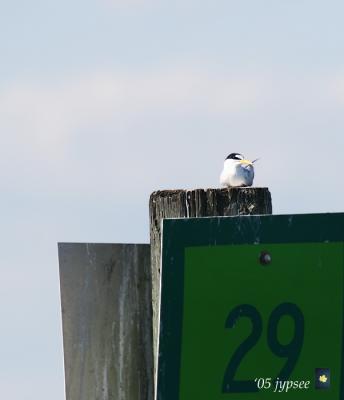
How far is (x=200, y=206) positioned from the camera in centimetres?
514

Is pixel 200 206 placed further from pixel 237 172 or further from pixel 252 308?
pixel 237 172

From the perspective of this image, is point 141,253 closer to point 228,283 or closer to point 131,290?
point 131,290

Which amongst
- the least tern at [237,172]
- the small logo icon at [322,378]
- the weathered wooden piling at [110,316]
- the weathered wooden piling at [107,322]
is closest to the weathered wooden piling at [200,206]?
the weathered wooden piling at [110,316]

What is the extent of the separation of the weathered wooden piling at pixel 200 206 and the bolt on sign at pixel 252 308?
0.43m

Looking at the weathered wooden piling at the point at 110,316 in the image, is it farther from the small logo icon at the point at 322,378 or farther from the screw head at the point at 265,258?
the small logo icon at the point at 322,378

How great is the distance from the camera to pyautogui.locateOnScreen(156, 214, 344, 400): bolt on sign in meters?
4.59

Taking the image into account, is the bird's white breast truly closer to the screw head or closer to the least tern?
the least tern

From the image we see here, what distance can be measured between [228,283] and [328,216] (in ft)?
1.45

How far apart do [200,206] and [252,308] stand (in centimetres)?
66

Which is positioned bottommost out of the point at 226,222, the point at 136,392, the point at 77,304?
the point at 136,392

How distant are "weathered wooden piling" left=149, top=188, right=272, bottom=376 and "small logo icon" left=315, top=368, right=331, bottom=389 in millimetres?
753

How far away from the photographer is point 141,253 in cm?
539

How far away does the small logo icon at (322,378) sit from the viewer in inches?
181

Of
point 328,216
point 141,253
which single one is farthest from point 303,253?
point 141,253
